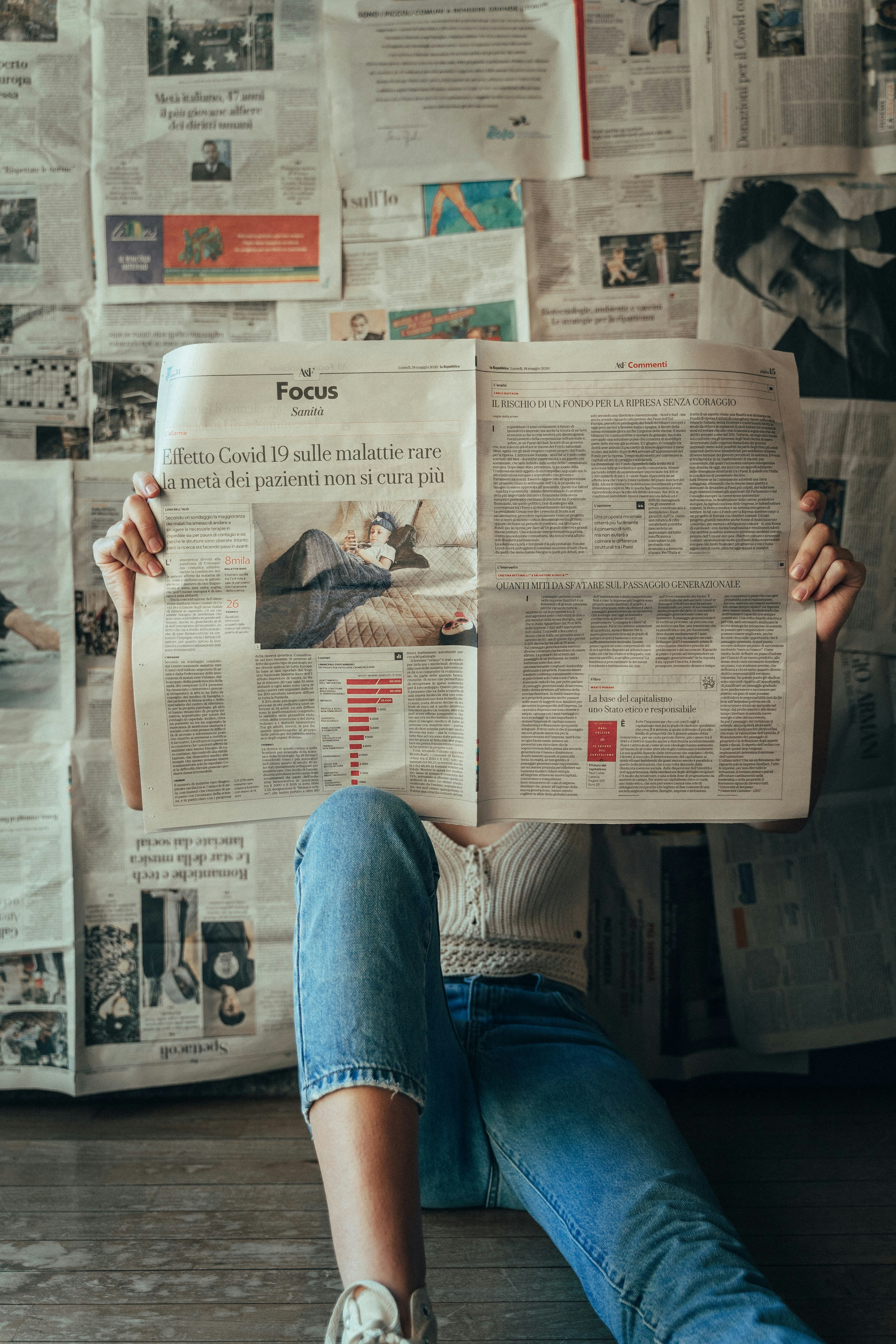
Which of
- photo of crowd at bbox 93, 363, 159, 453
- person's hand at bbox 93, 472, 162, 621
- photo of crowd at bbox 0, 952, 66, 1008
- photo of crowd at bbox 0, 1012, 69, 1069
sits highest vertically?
photo of crowd at bbox 93, 363, 159, 453

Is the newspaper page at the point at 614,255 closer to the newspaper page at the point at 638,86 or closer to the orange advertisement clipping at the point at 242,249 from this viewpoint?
the newspaper page at the point at 638,86

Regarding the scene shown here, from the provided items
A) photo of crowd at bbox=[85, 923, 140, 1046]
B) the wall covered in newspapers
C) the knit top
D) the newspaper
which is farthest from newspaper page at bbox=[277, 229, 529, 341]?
photo of crowd at bbox=[85, 923, 140, 1046]

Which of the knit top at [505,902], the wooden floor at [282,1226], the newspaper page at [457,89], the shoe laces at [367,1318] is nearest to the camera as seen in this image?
the shoe laces at [367,1318]

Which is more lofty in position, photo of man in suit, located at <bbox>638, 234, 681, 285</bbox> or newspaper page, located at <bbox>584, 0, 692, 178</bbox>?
newspaper page, located at <bbox>584, 0, 692, 178</bbox>

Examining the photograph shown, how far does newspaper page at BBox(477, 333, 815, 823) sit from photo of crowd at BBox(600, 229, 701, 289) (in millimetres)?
280

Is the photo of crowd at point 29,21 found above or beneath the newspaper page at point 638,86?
above

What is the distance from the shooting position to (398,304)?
3.18 feet

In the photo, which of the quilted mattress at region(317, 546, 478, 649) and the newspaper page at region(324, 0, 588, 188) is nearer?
the quilted mattress at region(317, 546, 478, 649)

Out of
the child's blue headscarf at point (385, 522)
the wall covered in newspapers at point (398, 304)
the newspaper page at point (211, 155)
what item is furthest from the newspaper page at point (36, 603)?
the child's blue headscarf at point (385, 522)

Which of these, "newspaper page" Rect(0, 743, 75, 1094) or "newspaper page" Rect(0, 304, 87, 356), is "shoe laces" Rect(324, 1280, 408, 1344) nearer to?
"newspaper page" Rect(0, 743, 75, 1094)

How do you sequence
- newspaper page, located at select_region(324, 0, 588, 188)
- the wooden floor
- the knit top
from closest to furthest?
1. the wooden floor
2. the knit top
3. newspaper page, located at select_region(324, 0, 588, 188)

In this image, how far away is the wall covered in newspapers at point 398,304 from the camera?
37.2 inches

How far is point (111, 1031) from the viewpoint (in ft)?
3.27

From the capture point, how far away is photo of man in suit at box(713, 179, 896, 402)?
0.96 metres
